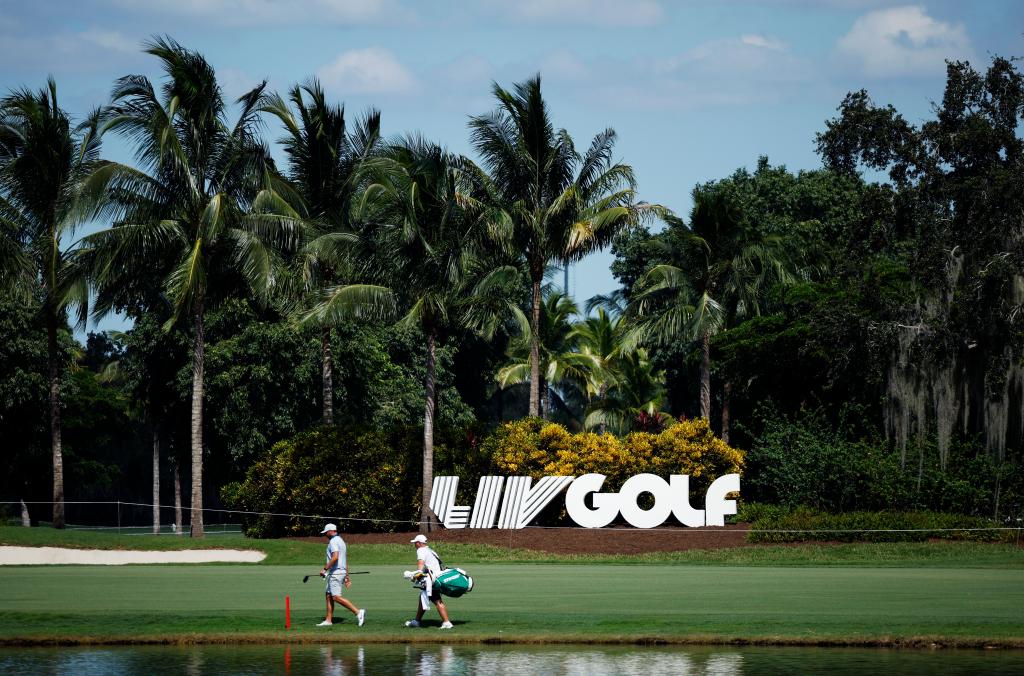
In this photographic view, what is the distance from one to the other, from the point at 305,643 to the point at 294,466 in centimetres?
2703

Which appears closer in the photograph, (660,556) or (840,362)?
(660,556)

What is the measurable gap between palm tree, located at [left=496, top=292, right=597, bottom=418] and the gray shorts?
52.0 meters

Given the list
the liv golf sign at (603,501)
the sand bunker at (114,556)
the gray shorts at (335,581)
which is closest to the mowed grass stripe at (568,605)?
the gray shorts at (335,581)

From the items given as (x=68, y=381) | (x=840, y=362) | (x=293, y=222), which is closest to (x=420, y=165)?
(x=293, y=222)

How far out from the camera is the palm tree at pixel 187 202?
44406 millimetres

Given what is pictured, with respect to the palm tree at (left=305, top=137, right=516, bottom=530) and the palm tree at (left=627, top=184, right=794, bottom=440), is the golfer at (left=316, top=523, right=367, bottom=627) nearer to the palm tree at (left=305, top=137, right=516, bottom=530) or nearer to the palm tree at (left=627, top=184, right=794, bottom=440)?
the palm tree at (left=305, top=137, right=516, bottom=530)

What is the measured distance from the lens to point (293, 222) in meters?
46.8

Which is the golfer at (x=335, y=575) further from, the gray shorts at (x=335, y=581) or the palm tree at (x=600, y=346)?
the palm tree at (x=600, y=346)

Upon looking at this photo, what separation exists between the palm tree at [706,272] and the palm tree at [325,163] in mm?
13590

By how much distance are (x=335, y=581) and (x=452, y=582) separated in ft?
7.08

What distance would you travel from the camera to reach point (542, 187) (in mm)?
49094

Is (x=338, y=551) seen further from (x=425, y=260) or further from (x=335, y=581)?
(x=425, y=260)

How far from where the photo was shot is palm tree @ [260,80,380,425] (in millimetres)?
50875

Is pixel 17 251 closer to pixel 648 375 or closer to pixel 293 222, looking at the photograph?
pixel 293 222
